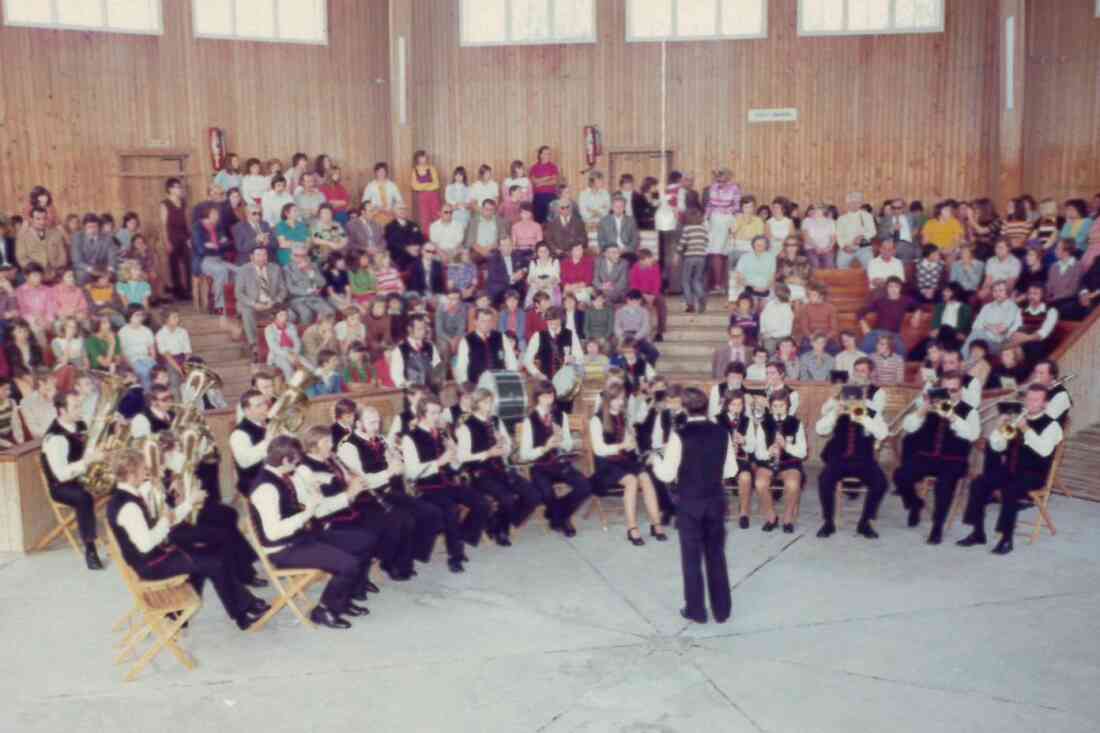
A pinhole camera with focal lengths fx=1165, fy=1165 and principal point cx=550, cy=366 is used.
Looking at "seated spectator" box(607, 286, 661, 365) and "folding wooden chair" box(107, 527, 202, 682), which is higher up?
"seated spectator" box(607, 286, 661, 365)

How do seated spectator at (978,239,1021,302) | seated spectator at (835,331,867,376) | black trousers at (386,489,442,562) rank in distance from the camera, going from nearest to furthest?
black trousers at (386,489,442,562)
seated spectator at (835,331,867,376)
seated spectator at (978,239,1021,302)

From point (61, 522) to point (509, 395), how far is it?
156 inches

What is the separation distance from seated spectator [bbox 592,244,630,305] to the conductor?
6673 millimetres

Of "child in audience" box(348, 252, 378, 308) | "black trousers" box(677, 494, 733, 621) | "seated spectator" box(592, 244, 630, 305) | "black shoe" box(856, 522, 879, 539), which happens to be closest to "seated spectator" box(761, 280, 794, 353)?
"seated spectator" box(592, 244, 630, 305)

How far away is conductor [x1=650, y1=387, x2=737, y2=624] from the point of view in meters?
7.89

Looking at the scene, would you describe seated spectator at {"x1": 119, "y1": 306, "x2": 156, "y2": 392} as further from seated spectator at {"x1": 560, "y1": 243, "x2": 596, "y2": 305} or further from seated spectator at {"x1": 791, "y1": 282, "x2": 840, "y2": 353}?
seated spectator at {"x1": 791, "y1": 282, "x2": 840, "y2": 353}

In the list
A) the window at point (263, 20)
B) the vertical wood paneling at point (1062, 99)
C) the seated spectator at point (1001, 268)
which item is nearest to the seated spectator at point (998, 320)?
the seated spectator at point (1001, 268)

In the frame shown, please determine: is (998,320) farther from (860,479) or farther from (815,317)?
(860,479)

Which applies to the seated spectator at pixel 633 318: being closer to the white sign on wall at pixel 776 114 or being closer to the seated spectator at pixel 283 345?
the seated spectator at pixel 283 345

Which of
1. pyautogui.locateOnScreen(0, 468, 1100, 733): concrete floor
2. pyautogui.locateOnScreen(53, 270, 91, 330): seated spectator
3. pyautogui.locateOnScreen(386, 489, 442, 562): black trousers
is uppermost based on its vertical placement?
pyautogui.locateOnScreen(53, 270, 91, 330): seated spectator

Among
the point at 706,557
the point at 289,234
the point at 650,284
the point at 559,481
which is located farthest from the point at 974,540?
the point at 289,234

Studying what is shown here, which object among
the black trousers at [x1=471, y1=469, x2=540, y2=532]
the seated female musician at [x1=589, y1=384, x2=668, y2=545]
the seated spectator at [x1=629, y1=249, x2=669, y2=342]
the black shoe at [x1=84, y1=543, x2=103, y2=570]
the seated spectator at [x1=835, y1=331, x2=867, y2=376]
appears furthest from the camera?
the seated spectator at [x1=629, y1=249, x2=669, y2=342]

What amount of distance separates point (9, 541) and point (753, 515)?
639 centimetres

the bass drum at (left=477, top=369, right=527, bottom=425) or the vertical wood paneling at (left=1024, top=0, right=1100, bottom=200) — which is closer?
the bass drum at (left=477, top=369, right=527, bottom=425)
